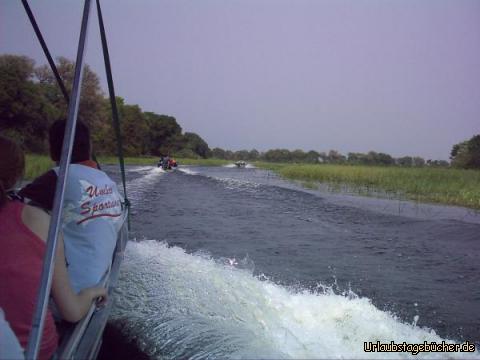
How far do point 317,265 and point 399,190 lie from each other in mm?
12781

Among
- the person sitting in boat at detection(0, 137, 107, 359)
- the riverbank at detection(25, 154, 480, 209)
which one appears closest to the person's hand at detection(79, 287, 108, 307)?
the person sitting in boat at detection(0, 137, 107, 359)

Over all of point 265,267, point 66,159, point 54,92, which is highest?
point 54,92


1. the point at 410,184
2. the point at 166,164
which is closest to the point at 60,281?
the point at 410,184

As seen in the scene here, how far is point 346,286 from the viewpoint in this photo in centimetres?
525

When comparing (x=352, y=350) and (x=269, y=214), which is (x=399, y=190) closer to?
(x=269, y=214)

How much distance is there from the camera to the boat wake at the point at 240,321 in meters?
2.94

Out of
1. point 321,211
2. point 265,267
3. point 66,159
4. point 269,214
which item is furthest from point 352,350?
point 321,211

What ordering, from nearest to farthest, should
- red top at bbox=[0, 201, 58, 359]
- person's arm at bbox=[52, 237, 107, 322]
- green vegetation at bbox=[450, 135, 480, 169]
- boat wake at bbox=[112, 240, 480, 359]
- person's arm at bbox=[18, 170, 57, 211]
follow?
red top at bbox=[0, 201, 58, 359]
person's arm at bbox=[52, 237, 107, 322]
person's arm at bbox=[18, 170, 57, 211]
boat wake at bbox=[112, 240, 480, 359]
green vegetation at bbox=[450, 135, 480, 169]

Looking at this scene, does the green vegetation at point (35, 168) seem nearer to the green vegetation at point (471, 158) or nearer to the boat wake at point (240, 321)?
the boat wake at point (240, 321)

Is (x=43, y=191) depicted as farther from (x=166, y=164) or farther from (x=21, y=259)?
(x=166, y=164)

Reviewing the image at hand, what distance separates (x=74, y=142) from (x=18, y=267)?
106 centimetres

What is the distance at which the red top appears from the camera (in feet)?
5.20

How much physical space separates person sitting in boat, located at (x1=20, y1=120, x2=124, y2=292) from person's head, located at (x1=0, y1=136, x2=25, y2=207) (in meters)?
0.49

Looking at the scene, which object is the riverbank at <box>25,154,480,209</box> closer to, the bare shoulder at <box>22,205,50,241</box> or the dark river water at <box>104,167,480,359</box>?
the dark river water at <box>104,167,480,359</box>
